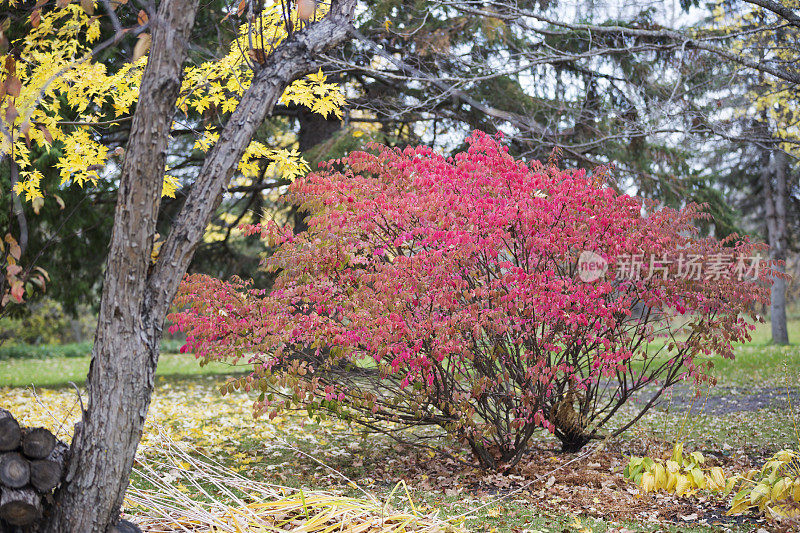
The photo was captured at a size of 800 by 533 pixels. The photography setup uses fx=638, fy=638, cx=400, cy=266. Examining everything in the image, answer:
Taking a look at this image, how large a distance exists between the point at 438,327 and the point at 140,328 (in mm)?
2121

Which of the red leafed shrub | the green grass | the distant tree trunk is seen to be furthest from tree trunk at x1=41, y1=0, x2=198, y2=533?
the distant tree trunk

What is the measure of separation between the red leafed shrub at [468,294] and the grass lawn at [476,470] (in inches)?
17.0

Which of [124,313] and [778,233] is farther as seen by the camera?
[778,233]

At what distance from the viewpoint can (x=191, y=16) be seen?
8.92ft

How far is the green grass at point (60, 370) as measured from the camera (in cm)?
1184

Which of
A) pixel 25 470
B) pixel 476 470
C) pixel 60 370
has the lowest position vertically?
pixel 60 370

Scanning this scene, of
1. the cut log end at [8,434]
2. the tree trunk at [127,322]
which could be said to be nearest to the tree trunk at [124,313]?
the tree trunk at [127,322]

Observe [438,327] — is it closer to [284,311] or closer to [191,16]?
[284,311]

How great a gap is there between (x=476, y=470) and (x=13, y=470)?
3351 mm

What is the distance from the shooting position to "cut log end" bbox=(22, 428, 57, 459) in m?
2.66

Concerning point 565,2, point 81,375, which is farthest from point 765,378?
point 81,375

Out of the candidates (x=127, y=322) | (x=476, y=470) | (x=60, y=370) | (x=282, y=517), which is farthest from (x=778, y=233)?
(x=60, y=370)

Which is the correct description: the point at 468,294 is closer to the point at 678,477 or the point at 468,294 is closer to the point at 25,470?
the point at 678,477

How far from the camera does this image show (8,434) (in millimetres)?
2609
